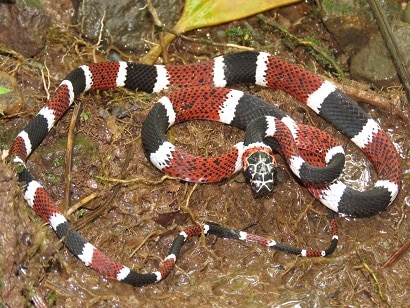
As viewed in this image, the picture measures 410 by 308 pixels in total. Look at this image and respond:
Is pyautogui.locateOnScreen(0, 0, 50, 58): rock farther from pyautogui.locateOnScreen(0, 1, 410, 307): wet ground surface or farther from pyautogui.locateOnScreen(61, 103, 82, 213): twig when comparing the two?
pyautogui.locateOnScreen(61, 103, 82, 213): twig

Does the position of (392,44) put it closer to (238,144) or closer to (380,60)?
(380,60)

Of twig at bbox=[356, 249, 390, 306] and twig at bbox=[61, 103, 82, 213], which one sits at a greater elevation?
twig at bbox=[61, 103, 82, 213]

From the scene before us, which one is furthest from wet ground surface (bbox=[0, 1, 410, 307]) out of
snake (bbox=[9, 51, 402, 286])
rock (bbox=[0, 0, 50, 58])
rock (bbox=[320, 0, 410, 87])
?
rock (bbox=[320, 0, 410, 87])

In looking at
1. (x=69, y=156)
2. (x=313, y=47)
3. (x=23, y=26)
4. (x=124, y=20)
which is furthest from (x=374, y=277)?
(x=23, y=26)

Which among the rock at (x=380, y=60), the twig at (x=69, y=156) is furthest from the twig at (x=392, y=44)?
the twig at (x=69, y=156)

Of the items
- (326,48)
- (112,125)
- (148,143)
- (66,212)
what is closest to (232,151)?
(148,143)

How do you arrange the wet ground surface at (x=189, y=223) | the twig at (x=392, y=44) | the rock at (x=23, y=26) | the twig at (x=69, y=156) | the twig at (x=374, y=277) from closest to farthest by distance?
the wet ground surface at (x=189, y=223), the twig at (x=374, y=277), the twig at (x=69, y=156), the rock at (x=23, y=26), the twig at (x=392, y=44)

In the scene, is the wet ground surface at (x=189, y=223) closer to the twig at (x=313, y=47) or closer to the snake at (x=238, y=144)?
the snake at (x=238, y=144)
